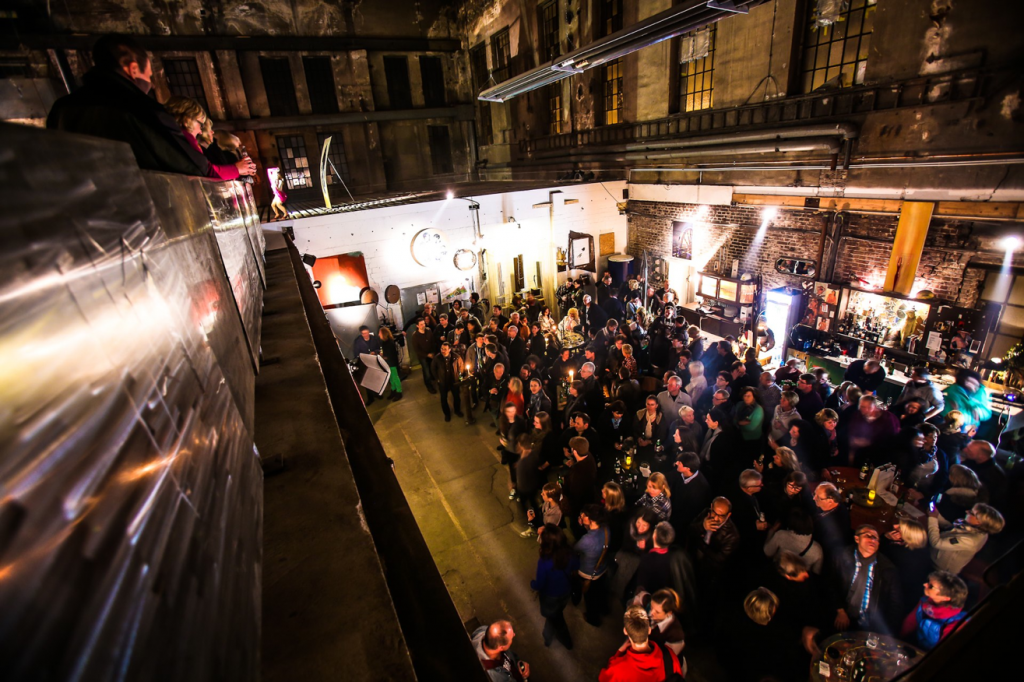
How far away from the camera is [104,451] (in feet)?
1.65

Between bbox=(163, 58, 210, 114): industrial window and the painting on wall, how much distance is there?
16143 mm

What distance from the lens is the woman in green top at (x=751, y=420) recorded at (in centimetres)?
521

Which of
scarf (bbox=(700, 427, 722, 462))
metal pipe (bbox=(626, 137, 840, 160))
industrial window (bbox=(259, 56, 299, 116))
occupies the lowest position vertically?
scarf (bbox=(700, 427, 722, 462))

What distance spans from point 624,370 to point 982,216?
19.2ft

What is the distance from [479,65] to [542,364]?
17.6m

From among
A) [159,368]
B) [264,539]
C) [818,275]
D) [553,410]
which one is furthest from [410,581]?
[818,275]

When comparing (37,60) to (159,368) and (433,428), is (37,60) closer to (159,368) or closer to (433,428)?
(433,428)

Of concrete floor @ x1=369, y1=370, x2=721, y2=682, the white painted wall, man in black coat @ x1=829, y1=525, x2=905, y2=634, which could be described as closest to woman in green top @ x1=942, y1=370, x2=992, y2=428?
man in black coat @ x1=829, y1=525, x2=905, y2=634

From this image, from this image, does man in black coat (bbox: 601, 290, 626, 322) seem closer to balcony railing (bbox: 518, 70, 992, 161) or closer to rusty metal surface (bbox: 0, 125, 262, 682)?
balcony railing (bbox: 518, 70, 992, 161)

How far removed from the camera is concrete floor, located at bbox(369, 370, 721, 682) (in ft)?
14.2

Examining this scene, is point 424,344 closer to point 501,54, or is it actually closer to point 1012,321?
point 1012,321

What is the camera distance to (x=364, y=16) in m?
17.7

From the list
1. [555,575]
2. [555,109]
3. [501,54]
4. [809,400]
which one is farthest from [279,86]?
[809,400]

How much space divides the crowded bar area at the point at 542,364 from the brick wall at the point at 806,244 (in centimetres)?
6
